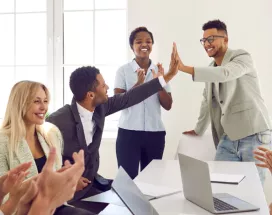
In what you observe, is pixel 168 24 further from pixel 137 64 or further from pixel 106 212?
pixel 106 212

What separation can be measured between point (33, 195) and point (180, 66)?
1.68 meters

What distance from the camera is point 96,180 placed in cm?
256

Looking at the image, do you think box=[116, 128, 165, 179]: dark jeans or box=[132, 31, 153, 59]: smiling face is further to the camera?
box=[132, 31, 153, 59]: smiling face

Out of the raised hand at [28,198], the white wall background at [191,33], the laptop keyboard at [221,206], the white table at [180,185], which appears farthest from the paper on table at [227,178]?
the white wall background at [191,33]

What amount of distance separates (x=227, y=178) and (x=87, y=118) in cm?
97

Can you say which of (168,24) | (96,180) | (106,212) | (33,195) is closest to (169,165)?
(96,180)

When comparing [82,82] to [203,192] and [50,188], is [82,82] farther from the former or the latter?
[50,188]

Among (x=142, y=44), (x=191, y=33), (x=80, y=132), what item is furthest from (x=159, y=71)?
→ (x=191, y=33)

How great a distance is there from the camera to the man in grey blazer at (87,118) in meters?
2.41

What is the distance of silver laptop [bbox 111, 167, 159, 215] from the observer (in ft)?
4.63

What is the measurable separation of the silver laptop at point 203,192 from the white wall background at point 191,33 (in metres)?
2.06

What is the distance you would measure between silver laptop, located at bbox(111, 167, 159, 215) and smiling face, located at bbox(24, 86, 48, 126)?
0.69m

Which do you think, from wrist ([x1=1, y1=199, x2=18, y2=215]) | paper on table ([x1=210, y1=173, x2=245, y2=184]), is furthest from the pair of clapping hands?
paper on table ([x1=210, y1=173, x2=245, y2=184])

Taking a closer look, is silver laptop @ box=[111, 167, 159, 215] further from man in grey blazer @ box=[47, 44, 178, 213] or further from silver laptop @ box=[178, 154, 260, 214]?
man in grey blazer @ box=[47, 44, 178, 213]
